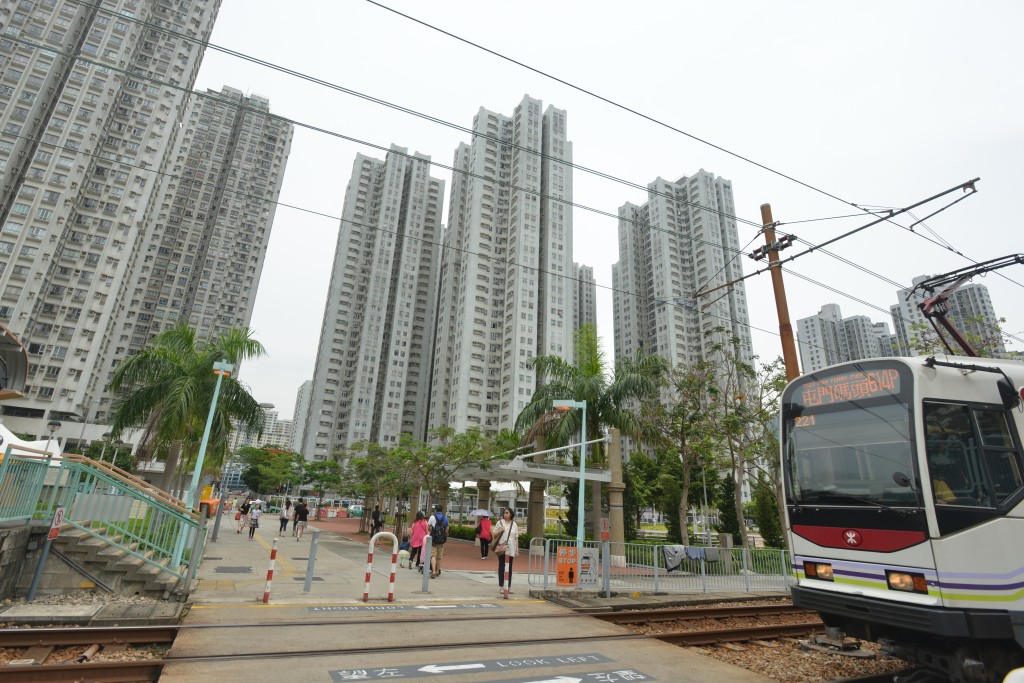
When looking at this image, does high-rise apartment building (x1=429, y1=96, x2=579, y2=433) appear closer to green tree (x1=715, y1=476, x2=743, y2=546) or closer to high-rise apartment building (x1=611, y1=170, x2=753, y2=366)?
high-rise apartment building (x1=611, y1=170, x2=753, y2=366)

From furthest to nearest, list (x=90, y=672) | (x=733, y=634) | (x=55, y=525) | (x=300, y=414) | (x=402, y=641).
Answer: (x=300, y=414)
(x=733, y=634)
(x=55, y=525)
(x=402, y=641)
(x=90, y=672)

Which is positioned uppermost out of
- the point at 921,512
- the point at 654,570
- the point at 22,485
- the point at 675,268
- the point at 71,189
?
the point at 675,268

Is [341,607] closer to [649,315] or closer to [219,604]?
[219,604]

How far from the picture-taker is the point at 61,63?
6712cm

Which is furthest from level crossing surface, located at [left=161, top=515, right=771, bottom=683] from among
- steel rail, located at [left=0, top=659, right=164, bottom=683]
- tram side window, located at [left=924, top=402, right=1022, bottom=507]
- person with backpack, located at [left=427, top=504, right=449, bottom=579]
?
tram side window, located at [left=924, top=402, right=1022, bottom=507]

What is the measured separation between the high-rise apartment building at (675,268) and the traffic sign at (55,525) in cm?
8870

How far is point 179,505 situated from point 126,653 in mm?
4555

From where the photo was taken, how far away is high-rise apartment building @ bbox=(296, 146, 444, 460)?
299 feet

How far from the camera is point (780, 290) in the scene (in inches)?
459

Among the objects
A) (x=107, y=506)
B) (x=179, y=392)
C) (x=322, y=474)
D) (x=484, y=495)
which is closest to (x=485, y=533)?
(x=484, y=495)

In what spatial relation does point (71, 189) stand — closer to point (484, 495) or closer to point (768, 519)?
point (484, 495)

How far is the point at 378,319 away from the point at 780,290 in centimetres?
9056

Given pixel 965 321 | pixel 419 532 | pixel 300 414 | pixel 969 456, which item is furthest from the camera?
pixel 300 414

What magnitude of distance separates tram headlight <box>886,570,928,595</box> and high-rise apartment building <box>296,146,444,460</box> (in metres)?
88.5
